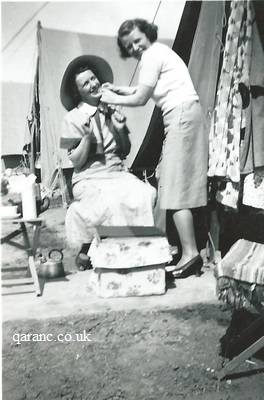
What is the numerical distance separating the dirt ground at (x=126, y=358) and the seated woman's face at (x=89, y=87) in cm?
146

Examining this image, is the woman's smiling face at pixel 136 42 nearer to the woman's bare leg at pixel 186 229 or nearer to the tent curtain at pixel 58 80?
the tent curtain at pixel 58 80

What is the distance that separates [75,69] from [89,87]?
14 cm

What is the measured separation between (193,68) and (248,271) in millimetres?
1581

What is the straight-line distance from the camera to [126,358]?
167 cm

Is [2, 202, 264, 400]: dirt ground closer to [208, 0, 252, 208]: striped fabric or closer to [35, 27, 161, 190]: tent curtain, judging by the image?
[208, 0, 252, 208]: striped fabric

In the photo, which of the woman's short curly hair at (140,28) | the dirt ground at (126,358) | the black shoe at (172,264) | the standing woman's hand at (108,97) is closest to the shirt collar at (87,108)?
the standing woman's hand at (108,97)

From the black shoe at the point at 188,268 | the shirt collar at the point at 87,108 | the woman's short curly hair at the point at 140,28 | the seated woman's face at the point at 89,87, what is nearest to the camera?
the woman's short curly hair at the point at 140,28

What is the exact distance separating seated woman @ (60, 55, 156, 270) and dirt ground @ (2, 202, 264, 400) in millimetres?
707

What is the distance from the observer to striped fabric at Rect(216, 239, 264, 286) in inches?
55.3

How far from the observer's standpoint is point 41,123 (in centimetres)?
432

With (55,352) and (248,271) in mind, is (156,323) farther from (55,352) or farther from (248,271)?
(248,271)

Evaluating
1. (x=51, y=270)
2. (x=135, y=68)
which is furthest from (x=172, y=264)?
(x=135, y=68)

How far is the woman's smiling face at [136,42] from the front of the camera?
7.58 feet

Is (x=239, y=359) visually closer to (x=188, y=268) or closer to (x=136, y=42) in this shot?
(x=188, y=268)
